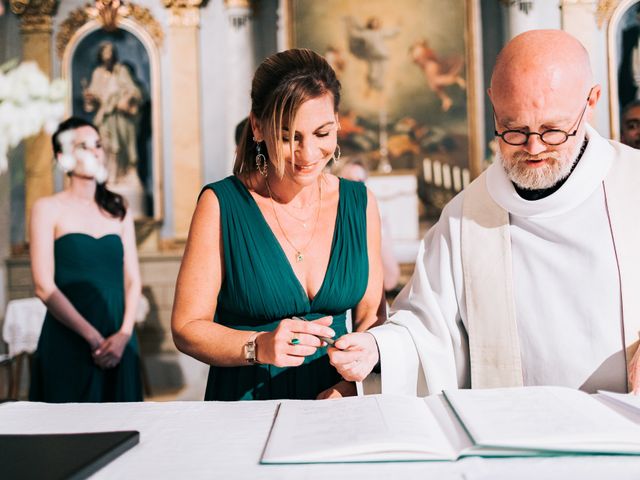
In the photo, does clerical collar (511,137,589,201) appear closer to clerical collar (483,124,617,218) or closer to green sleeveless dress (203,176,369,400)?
clerical collar (483,124,617,218)

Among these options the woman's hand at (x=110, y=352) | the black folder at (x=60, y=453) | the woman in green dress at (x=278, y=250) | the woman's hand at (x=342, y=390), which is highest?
the woman in green dress at (x=278, y=250)

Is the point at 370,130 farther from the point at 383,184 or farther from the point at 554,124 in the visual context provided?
the point at 554,124

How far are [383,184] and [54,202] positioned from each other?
425 cm

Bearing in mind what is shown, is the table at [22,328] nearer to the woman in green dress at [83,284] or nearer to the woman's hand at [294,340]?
the woman in green dress at [83,284]

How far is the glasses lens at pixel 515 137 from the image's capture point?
6.73ft

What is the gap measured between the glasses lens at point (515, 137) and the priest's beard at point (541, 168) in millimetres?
39

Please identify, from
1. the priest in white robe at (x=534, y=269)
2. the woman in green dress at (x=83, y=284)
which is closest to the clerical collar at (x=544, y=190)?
the priest in white robe at (x=534, y=269)

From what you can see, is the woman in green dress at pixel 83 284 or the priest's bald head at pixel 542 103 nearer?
the priest's bald head at pixel 542 103

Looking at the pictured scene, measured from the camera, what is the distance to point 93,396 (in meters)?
4.18

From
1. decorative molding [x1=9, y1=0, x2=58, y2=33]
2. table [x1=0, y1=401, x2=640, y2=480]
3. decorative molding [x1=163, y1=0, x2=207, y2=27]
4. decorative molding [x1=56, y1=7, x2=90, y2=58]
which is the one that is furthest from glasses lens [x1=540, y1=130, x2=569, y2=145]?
decorative molding [x1=9, y1=0, x2=58, y2=33]

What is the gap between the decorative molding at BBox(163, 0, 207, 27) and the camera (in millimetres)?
8203

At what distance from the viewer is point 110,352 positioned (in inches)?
169

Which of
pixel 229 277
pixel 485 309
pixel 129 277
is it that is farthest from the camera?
pixel 129 277

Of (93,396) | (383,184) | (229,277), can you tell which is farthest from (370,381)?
(383,184)
